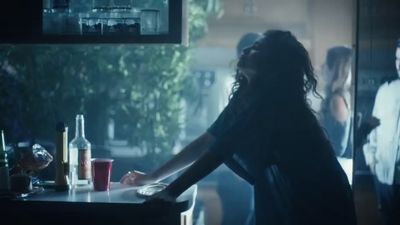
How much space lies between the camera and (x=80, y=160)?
1.88 metres

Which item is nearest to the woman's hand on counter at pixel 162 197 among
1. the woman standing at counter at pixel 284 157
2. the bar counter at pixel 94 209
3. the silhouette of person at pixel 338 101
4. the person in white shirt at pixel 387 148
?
the bar counter at pixel 94 209

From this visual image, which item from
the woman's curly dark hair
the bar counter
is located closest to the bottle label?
the bar counter

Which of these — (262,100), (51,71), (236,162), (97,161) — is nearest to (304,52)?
(262,100)

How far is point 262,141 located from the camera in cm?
190

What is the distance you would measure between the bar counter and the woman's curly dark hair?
1.75ft

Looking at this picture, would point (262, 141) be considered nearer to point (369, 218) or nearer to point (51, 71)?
point (369, 218)

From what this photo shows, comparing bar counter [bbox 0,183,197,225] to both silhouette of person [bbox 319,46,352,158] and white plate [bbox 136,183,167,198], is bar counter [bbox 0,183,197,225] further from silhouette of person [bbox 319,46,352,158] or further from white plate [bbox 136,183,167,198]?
silhouette of person [bbox 319,46,352,158]

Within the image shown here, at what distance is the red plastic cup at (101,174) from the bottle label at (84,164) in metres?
0.05

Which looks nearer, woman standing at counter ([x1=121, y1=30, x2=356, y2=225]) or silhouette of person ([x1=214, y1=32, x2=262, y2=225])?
woman standing at counter ([x1=121, y1=30, x2=356, y2=225])

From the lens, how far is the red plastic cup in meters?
1.82

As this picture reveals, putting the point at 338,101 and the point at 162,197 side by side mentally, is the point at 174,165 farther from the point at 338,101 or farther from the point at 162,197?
the point at 338,101

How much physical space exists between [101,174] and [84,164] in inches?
3.7

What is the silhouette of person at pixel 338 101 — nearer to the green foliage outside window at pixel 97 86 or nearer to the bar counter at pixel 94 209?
the green foliage outside window at pixel 97 86

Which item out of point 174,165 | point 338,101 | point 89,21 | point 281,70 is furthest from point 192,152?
point 338,101
